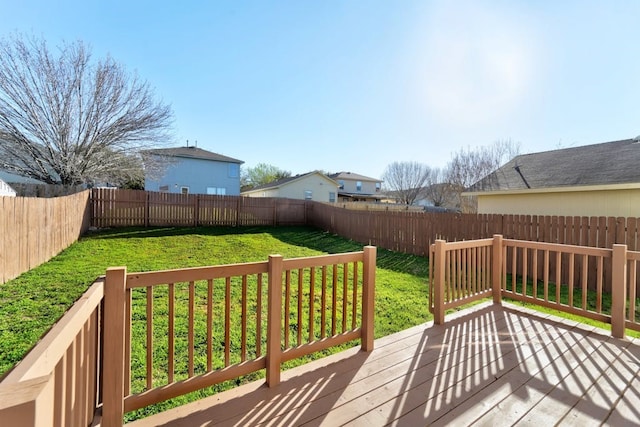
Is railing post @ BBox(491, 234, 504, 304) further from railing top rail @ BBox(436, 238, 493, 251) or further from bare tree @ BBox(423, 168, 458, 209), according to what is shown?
bare tree @ BBox(423, 168, 458, 209)

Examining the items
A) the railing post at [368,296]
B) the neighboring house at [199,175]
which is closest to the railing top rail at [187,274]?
the railing post at [368,296]

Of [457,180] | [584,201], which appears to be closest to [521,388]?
[584,201]

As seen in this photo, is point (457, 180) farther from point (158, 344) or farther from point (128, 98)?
point (158, 344)

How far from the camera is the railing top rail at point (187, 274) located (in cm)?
191

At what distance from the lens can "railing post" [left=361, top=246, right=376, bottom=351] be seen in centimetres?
304

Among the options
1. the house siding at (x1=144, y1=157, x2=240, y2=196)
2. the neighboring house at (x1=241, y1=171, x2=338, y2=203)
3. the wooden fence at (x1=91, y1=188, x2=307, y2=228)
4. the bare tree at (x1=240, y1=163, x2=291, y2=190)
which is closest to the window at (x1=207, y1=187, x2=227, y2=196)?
the house siding at (x1=144, y1=157, x2=240, y2=196)

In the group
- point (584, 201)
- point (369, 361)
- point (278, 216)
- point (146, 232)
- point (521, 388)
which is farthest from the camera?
point (278, 216)

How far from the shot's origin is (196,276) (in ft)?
6.93

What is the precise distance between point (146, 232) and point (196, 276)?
10.1 meters

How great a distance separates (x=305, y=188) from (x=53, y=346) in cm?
2770

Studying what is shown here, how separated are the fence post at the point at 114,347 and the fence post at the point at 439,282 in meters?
3.30

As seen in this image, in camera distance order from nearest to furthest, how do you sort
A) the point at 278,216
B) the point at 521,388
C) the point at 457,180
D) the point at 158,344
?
the point at 521,388 < the point at 158,344 < the point at 278,216 < the point at 457,180

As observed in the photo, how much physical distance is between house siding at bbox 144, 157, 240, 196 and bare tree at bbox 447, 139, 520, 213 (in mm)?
16833

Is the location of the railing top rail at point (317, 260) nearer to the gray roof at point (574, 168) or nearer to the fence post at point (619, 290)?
the fence post at point (619, 290)
